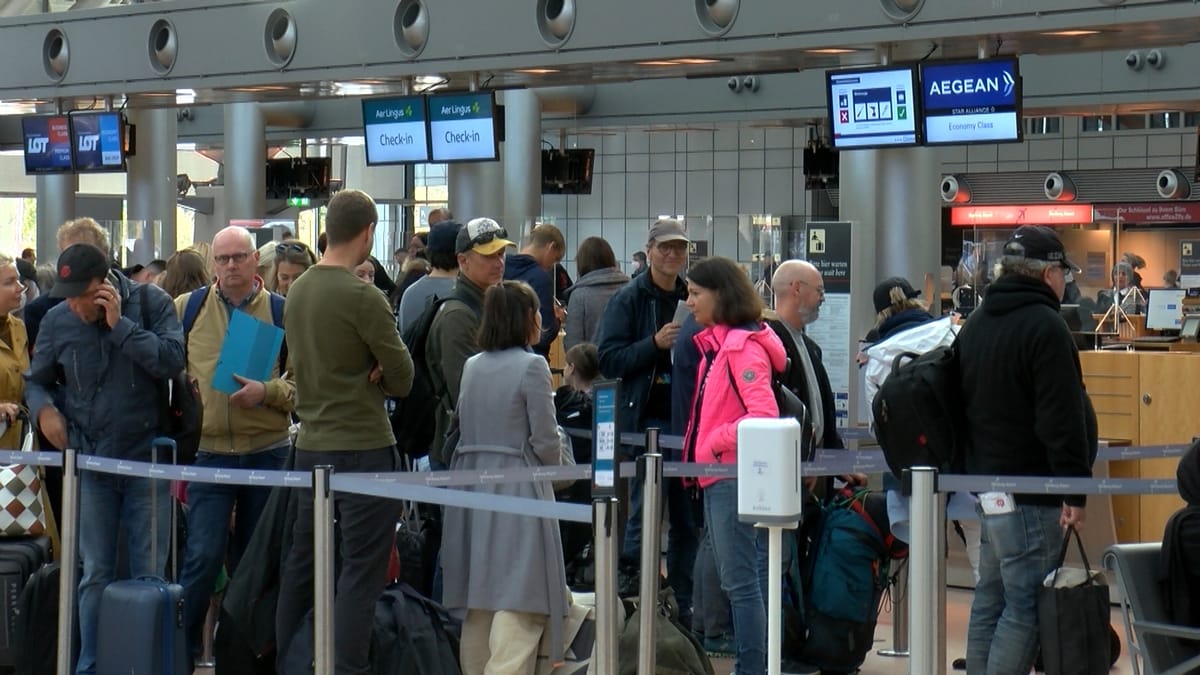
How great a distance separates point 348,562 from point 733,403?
1392mm

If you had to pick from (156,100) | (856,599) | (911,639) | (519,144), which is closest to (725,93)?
(519,144)

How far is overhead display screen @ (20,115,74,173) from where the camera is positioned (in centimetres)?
1531

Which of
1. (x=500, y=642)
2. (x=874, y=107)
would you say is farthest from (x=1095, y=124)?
(x=500, y=642)

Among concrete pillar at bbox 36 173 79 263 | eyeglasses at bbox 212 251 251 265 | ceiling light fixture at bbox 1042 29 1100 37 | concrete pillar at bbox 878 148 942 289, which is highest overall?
ceiling light fixture at bbox 1042 29 1100 37

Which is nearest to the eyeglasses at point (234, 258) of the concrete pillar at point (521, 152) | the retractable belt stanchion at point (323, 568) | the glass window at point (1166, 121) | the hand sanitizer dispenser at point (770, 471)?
the retractable belt stanchion at point (323, 568)

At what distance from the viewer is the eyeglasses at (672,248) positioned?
675cm

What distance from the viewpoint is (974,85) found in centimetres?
955

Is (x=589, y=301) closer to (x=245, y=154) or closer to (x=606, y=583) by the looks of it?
(x=606, y=583)

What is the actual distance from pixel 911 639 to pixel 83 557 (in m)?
3.02

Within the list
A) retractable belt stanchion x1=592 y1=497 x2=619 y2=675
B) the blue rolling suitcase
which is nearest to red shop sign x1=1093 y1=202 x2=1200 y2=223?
the blue rolling suitcase

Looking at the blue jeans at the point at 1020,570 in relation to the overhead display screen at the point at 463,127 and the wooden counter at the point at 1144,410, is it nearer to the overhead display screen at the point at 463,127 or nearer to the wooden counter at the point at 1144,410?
the wooden counter at the point at 1144,410

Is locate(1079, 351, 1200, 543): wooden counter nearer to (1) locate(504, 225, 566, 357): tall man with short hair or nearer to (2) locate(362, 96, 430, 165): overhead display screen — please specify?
(1) locate(504, 225, 566, 357): tall man with short hair

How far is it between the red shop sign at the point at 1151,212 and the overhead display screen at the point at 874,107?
57.2 feet

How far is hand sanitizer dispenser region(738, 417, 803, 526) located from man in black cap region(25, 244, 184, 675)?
240cm
